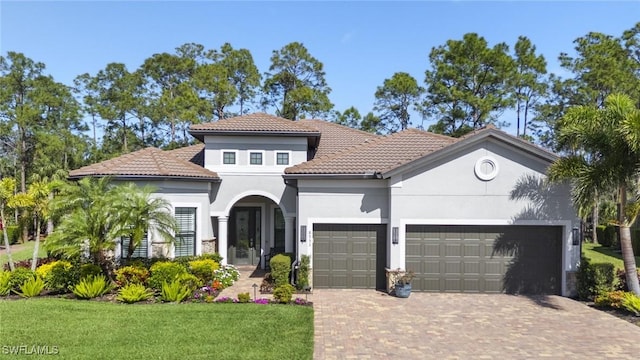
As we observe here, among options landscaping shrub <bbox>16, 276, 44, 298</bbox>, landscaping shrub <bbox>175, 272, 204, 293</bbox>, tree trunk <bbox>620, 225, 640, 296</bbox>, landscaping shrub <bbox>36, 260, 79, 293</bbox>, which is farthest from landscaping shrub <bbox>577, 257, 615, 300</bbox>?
landscaping shrub <bbox>16, 276, 44, 298</bbox>

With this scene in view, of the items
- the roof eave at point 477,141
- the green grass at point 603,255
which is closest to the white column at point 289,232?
the roof eave at point 477,141

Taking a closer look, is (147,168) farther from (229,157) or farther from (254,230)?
(254,230)

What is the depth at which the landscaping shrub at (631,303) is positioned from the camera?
10531 mm

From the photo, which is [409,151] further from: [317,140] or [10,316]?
[10,316]

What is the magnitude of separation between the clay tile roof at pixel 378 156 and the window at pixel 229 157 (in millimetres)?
4446

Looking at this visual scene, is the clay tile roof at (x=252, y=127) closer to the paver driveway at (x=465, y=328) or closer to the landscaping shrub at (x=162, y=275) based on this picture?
the landscaping shrub at (x=162, y=275)

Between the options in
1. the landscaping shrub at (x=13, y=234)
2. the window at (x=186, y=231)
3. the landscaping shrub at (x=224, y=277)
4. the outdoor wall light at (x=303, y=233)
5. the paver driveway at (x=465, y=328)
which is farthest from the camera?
the landscaping shrub at (x=13, y=234)

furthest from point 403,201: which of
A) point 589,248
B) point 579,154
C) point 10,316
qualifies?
point 589,248

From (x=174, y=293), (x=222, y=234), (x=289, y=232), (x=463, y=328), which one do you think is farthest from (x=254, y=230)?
(x=463, y=328)

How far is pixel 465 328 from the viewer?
950cm

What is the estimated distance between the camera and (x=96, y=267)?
40.6ft

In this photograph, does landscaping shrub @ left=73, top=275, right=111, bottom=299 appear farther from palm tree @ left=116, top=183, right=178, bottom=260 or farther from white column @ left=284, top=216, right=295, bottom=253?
white column @ left=284, top=216, right=295, bottom=253

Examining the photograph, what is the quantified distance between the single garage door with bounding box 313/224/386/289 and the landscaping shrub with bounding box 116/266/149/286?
5468 millimetres

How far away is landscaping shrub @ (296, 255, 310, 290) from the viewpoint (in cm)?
1298
